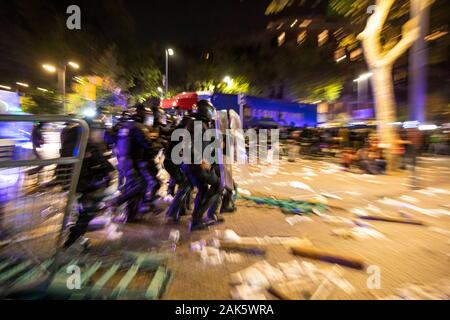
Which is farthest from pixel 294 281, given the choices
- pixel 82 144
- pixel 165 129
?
pixel 165 129

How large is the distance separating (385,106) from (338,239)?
790 cm

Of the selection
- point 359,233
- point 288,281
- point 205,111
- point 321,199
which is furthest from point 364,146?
point 288,281

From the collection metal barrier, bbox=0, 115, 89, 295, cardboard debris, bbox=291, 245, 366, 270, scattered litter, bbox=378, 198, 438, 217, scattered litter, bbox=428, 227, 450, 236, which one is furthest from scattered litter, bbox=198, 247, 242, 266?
scattered litter, bbox=378, 198, 438, 217

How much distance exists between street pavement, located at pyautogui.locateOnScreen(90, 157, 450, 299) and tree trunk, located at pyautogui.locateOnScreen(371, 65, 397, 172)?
307 centimetres

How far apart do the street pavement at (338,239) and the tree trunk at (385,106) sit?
3072mm

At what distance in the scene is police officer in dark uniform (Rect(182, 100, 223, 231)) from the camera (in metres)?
4.02

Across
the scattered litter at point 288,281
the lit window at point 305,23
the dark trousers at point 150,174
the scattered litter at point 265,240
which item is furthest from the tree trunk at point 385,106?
the lit window at point 305,23

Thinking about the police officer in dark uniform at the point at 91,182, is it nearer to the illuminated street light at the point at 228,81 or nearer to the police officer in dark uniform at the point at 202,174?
Result: the police officer in dark uniform at the point at 202,174

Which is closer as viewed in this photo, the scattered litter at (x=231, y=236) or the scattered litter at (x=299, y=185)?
the scattered litter at (x=231, y=236)

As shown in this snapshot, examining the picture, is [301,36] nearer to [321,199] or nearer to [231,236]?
[321,199]

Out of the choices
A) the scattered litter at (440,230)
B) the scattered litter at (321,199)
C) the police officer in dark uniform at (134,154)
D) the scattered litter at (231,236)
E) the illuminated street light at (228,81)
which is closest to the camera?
the scattered litter at (231,236)

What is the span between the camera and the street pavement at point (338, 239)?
281cm
